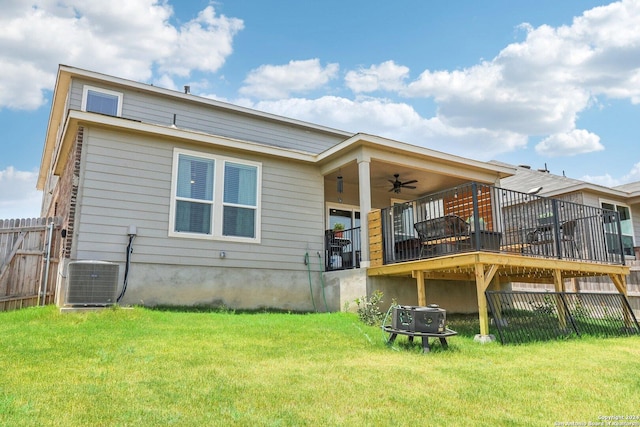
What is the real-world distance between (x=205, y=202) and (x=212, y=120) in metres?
4.13

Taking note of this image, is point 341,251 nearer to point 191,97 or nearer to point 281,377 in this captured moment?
point 191,97

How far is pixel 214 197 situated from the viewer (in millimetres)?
8875

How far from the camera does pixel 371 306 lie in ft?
25.4

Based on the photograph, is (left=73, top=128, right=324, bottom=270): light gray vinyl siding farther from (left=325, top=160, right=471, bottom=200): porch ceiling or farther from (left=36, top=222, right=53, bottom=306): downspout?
(left=325, top=160, right=471, bottom=200): porch ceiling

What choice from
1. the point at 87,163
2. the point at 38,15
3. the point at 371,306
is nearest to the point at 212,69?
the point at 38,15

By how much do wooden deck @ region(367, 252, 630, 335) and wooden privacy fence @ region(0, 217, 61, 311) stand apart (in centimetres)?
588

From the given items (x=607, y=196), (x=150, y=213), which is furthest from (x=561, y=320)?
(x=607, y=196)

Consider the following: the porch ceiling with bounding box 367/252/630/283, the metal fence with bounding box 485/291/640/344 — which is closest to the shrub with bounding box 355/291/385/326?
the porch ceiling with bounding box 367/252/630/283

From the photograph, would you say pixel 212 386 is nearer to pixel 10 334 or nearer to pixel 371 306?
pixel 10 334

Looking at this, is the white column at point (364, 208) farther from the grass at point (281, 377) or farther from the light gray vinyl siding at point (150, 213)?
the grass at point (281, 377)

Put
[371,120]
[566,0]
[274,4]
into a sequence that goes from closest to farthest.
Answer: [566,0] → [274,4] → [371,120]

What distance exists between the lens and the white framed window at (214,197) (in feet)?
28.2

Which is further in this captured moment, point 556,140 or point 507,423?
point 556,140

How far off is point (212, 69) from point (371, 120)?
7.38 m
